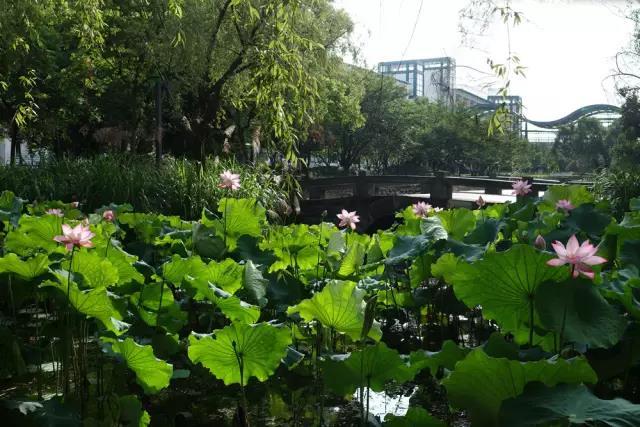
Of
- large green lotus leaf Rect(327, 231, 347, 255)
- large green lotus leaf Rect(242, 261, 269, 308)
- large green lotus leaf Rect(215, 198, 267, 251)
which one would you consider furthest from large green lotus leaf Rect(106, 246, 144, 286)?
large green lotus leaf Rect(327, 231, 347, 255)

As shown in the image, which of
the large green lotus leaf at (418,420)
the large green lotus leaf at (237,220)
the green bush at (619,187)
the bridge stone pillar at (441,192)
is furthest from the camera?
the bridge stone pillar at (441,192)

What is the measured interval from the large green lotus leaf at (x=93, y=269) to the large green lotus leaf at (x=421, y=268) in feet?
4.24

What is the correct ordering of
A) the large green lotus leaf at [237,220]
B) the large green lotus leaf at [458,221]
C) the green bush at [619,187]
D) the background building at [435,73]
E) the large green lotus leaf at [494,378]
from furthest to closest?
the green bush at [619,187] → the background building at [435,73] → the large green lotus leaf at [458,221] → the large green lotus leaf at [237,220] → the large green lotus leaf at [494,378]

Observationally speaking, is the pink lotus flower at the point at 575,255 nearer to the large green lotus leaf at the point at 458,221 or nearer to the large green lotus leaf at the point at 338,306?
the large green lotus leaf at the point at 338,306

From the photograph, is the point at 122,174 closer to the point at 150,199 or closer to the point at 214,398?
the point at 150,199

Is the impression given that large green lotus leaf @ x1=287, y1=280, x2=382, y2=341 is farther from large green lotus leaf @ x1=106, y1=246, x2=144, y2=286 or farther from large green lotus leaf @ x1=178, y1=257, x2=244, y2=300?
large green lotus leaf @ x1=106, y1=246, x2=144, y2=286

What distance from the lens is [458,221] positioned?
10.4ft

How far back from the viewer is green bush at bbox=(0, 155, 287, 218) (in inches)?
300

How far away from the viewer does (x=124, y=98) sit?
17234mm

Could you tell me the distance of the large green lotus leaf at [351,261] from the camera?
2689 mm

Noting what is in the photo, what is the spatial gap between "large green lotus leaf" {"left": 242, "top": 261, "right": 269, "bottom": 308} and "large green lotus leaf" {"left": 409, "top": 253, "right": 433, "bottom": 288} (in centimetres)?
76

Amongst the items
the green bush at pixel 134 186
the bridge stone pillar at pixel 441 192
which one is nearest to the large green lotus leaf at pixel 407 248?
the green bush at pixel 134 186

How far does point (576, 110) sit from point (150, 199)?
55024mm

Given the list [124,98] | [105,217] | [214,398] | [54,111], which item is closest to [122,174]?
[105,217]
